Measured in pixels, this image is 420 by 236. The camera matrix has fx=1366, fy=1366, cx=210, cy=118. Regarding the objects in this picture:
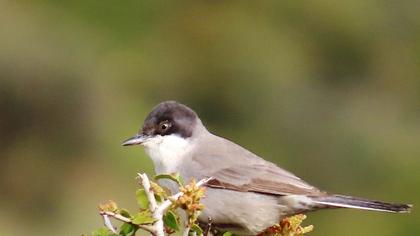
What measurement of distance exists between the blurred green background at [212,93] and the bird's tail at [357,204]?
378 centimetres

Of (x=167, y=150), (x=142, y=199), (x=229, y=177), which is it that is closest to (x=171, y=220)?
(x=142, y=199)

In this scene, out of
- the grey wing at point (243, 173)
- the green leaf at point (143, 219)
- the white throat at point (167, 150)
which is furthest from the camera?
the white throat at point (167, 150)

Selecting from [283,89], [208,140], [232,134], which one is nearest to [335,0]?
[283,89]

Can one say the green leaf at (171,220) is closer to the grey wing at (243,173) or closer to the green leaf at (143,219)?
the green leaf at (143,219)

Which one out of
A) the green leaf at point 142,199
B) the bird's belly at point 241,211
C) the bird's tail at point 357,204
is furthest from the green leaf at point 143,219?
the bird's tail at point 357,204

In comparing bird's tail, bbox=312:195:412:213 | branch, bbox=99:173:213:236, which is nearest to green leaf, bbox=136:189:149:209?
branch, bbox=99:173:213:236

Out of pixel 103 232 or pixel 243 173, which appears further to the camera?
pixel 243 173

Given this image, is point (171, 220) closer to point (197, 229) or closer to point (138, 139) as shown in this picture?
point (197, 229)

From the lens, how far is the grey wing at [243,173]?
16.1ft

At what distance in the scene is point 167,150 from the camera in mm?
5160

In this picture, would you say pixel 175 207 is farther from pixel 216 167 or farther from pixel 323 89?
pixel 323 89

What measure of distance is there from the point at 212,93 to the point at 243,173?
6190mm

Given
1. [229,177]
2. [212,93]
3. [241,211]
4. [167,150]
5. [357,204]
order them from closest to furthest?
[357,204]
[241,211]
[229,177]
[167,150]
[212,93]

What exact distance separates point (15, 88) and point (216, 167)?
596cm
